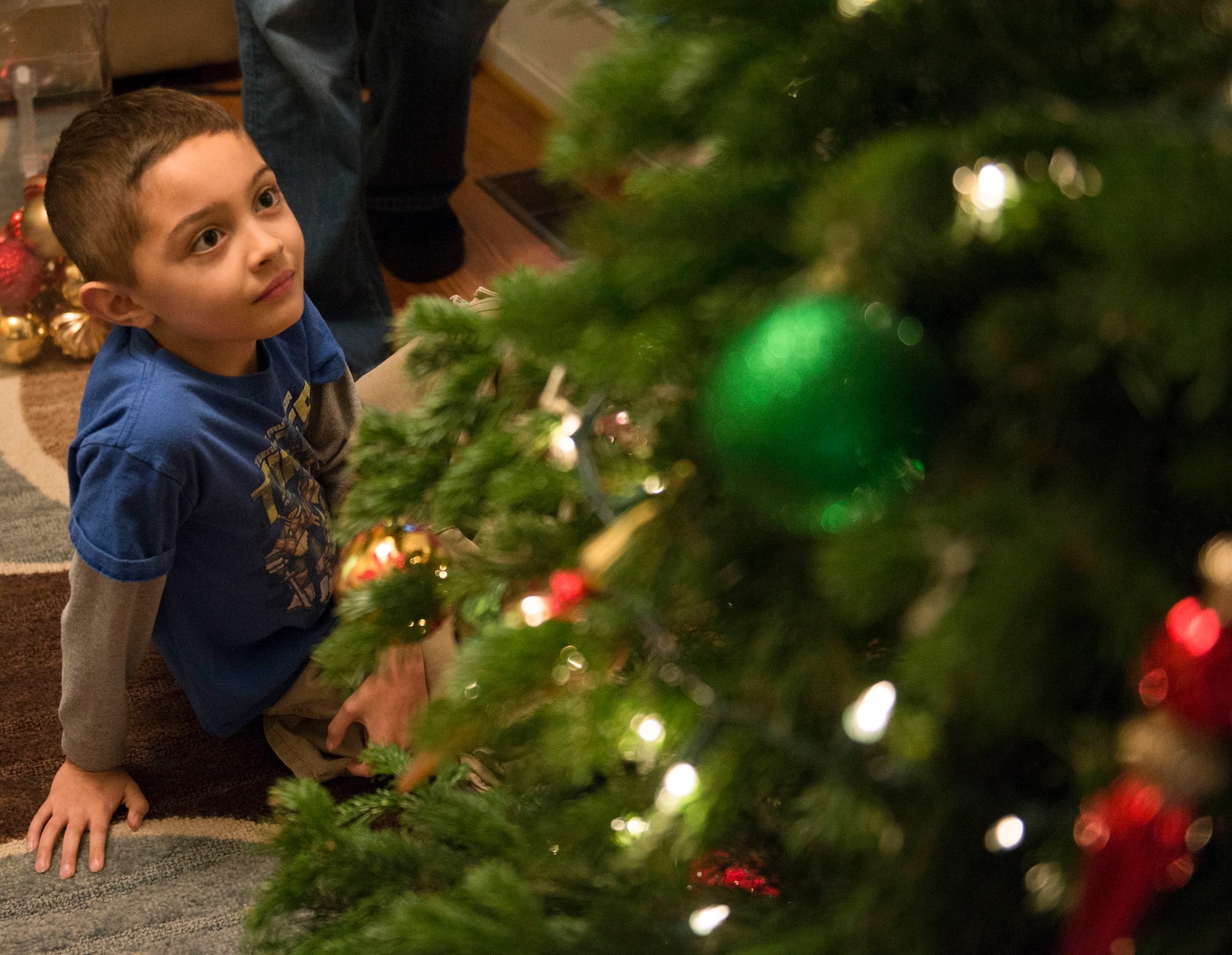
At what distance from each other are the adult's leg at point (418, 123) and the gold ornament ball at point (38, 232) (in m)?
0.59

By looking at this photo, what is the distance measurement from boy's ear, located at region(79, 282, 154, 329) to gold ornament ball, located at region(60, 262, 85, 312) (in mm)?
702

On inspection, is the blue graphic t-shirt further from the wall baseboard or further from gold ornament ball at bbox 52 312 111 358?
the wall baseboard

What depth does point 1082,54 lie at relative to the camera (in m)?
0.39

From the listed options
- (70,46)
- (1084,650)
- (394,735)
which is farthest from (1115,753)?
(70,46)

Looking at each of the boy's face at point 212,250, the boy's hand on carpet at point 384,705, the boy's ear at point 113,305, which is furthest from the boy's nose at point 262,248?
the boy's hand on carpet at point 384,705

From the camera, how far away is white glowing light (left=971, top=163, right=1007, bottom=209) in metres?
0.33

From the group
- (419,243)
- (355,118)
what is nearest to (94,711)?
(355,118)

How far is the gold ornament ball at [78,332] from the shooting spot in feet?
5.55

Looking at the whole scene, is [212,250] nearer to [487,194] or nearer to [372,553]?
[372,553]

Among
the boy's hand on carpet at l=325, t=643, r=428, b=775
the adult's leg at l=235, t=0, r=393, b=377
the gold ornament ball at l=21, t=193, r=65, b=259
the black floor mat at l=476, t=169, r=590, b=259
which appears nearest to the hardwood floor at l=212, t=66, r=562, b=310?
the black floor mat at l=476, t=169, r=590, b=259

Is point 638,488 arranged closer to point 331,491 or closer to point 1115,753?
point 1115,753

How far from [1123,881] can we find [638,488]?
0.25 meters

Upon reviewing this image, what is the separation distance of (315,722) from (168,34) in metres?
1.86

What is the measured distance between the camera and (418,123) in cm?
197
